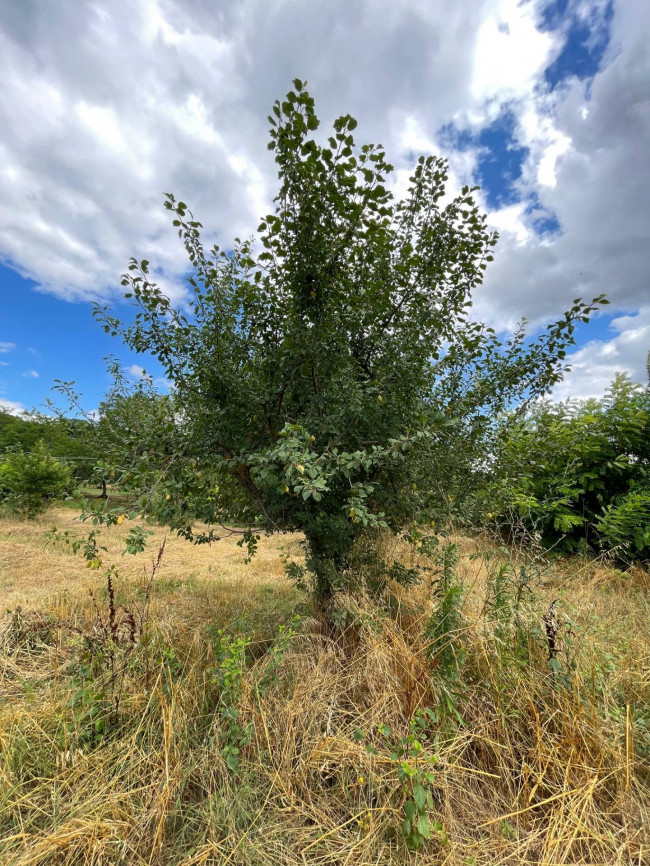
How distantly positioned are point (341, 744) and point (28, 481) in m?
11.5

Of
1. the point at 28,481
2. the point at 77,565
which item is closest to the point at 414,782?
the point at 77,565

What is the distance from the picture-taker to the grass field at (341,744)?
1.46 meters

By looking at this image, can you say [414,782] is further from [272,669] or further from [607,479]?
[607,479]

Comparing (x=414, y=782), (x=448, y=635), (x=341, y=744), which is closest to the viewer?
(x=414, y=782)

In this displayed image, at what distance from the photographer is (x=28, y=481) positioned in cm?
991

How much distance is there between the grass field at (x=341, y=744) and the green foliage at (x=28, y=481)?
29.2 ft

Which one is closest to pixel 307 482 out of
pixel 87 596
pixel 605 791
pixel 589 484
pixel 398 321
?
pixel 398 321

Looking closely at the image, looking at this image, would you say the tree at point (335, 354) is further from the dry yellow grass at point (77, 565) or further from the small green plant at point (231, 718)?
the dry yellow grass at point (77, 565)

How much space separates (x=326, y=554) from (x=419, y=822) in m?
1.71

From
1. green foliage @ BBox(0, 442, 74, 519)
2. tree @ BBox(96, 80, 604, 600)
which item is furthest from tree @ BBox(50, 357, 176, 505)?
green foliage @ BBox(0, 442, 74, 519)

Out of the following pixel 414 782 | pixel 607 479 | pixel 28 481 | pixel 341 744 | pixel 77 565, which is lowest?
pixel 77 565

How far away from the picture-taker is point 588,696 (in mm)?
1892

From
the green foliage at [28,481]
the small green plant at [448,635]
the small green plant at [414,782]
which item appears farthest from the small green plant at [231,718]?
the green foliage at [28,481]

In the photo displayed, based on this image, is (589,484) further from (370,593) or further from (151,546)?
(151,546)
